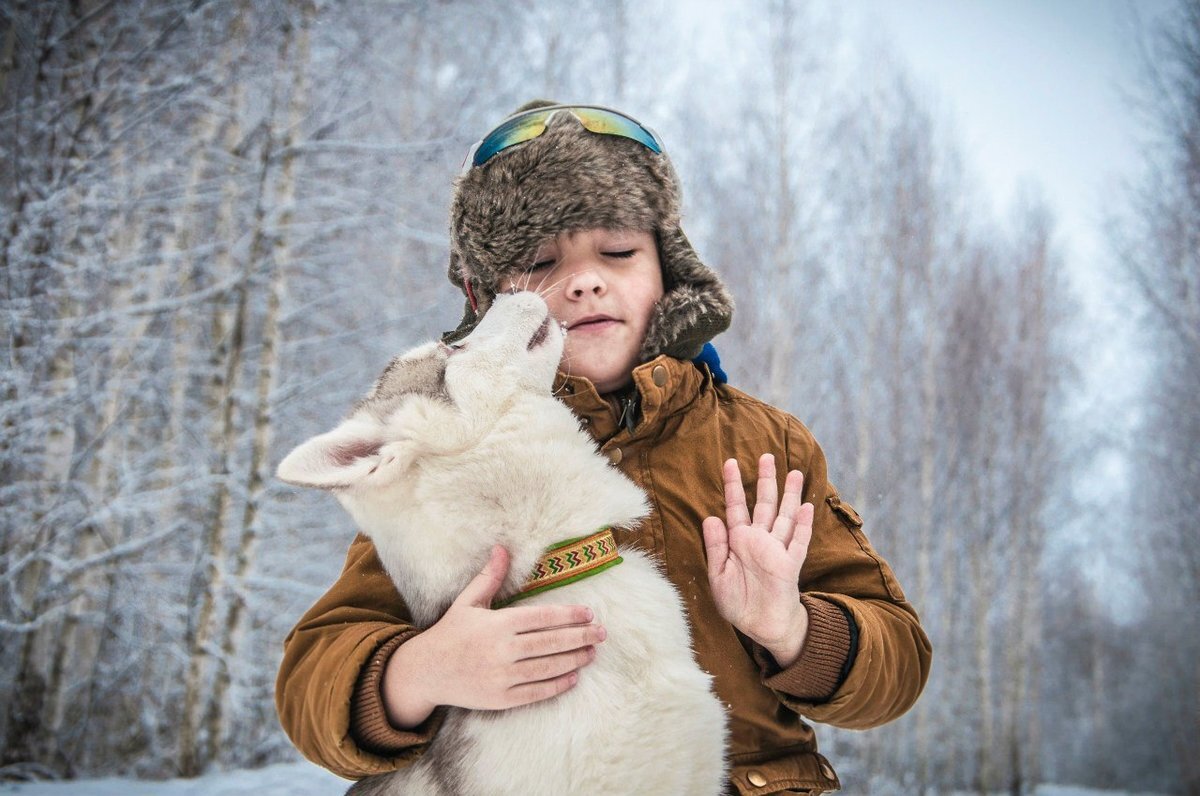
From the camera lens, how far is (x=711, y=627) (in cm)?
180

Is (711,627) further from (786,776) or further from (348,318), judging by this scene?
(348,318)

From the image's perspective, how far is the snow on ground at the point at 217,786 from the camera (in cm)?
464

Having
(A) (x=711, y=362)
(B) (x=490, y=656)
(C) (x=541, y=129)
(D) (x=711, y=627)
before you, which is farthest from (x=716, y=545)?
(C) (x=541, y=129)

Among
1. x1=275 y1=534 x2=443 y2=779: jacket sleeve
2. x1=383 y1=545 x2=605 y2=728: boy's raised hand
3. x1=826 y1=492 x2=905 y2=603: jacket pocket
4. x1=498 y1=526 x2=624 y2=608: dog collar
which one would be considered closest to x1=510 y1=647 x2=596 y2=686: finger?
x1=383 y1=545 x2=605 y2=728: boy's raised hand

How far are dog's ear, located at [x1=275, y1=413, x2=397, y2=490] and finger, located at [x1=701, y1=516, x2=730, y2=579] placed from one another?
→ 2.41 ft

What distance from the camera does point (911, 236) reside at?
50.0 ft

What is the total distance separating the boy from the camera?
1.52 metres

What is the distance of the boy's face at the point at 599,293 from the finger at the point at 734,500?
1.71ft

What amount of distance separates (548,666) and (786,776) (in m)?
0.73

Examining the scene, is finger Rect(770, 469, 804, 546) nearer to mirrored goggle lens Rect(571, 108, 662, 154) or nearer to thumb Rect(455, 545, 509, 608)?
thumb Rect(455, 545, 509, 608)

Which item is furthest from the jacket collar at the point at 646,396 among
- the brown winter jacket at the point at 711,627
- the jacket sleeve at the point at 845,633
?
the jacket sleeve at the point at 845,633

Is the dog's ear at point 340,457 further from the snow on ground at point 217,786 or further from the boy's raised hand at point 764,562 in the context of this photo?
the snow on ground at point 217,786

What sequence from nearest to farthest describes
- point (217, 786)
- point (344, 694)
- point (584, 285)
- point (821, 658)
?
point (344, 694) < point (821, 658) < point (584, 285) < point (217, 786)

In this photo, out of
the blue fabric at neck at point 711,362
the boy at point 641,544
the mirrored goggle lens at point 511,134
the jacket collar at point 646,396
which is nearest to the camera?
the boy at point 641,544
